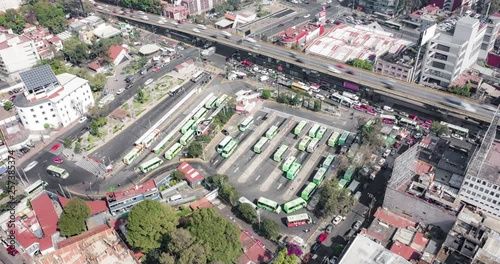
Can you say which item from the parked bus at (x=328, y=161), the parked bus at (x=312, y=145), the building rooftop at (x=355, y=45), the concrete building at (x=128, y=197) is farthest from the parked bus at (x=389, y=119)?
the concrete building at (x=128, y=197)

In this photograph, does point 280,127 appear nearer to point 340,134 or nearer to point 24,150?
point 340,134

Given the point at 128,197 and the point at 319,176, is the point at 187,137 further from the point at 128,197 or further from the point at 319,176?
the point at 319,176

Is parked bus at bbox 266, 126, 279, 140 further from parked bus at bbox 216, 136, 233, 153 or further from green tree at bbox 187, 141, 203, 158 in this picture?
green tree at bbox 187, 141, 203, 158

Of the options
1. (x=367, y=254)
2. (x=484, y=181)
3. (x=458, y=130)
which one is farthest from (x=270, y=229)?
(x=458, y=130)

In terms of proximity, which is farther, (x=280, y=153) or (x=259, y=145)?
(x=259, y=145)

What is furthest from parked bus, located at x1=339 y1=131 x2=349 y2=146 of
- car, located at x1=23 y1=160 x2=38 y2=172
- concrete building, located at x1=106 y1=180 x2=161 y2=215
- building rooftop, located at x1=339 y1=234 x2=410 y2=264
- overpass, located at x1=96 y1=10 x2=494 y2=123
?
car, located at x1=23 y1=160 x2=38 y2=172

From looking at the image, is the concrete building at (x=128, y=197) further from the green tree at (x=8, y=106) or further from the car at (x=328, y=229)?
the green tree at (x=8, y=106)
